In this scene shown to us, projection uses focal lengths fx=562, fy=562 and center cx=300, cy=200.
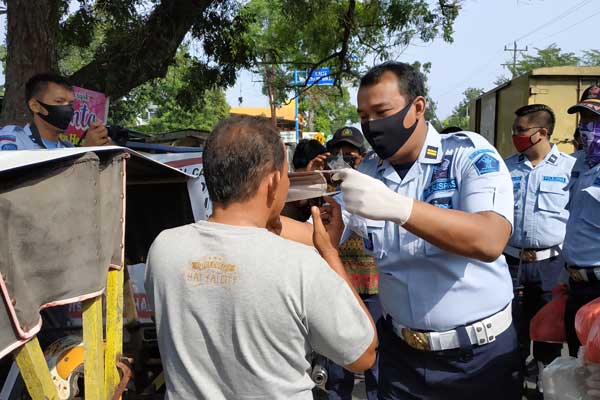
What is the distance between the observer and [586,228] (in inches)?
129

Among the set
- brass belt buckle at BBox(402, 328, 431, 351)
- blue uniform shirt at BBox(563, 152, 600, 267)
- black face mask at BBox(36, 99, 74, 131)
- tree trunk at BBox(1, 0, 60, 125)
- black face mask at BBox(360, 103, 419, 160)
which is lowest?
brass belt buckle at BBox(402, 328, 431, 351)

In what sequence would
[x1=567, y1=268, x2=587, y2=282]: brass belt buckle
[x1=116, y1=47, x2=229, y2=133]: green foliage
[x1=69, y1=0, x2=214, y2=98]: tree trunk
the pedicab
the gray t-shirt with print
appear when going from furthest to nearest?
[x1=116, y1=47, x2=229, y2=133]: green foliage, [x1=69, y1=0, x2=214, y2=98]: tree trunk, [x1=567, y1=268, x2=587, y2=282]: brass belt buckle, the pedicab, the gray t-shirt with print

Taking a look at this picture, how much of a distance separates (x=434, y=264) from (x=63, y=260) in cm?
128

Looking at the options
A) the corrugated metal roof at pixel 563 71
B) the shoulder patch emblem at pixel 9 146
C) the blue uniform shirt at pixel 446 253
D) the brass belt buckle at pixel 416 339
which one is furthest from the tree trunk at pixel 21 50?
the corrugated metal roof at pixel 563 71

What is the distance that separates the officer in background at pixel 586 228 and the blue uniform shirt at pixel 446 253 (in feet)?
4.44

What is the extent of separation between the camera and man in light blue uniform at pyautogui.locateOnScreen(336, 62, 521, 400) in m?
2.01

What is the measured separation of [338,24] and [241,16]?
2685 mm

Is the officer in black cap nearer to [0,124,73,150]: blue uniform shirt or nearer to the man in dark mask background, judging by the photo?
the man in dark mask background

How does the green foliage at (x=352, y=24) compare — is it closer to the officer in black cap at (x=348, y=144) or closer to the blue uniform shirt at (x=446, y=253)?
the officer in black cap at (x=348, y=144)

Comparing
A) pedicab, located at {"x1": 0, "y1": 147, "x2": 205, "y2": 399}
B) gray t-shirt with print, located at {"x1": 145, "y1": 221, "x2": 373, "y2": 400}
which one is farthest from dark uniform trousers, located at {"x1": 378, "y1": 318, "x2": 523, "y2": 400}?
pedicab, located at {"x1": 0, "y1": 147, "x2": 205, "y2": 399}

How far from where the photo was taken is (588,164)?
11.1ft

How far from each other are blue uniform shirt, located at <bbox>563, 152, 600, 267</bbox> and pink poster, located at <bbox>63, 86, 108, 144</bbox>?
5.01 metres

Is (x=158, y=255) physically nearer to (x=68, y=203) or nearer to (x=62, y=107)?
(x=68, y=203)

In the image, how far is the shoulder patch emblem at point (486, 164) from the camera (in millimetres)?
1991
